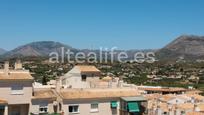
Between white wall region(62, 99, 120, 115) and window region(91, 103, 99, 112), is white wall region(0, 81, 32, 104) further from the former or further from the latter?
window region(91, 103, 99, 112)

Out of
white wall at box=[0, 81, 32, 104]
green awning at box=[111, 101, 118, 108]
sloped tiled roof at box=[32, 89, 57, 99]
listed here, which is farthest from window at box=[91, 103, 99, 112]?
white wall at box=[0, 81, 32, 104]

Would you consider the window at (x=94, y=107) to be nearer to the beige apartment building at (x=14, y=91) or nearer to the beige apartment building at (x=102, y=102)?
the beige apartment building at (x=102, y=102)

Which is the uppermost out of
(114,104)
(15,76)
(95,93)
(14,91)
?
(15,76)

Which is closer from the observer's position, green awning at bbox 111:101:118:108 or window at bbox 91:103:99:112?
window at bbox 91:103:99:112

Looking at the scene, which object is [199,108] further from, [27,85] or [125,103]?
[27,85]

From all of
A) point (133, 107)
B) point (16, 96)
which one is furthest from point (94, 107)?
point (16, 96)

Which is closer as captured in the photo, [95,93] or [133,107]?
[133,107]

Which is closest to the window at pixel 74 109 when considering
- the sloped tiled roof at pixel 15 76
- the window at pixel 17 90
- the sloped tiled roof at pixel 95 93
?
the sloped tiled roof at pixel 95 93

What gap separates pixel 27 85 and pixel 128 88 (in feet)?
39.2

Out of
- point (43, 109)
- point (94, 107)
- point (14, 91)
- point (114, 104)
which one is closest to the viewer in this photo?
point (14, 91)

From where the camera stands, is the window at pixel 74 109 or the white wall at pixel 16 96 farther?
the window at pixel 74 109

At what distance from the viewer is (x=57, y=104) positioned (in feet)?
123

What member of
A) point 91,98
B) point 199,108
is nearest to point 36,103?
point 91,98

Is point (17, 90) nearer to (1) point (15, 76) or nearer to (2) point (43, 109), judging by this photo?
(1) point (15, 76)
